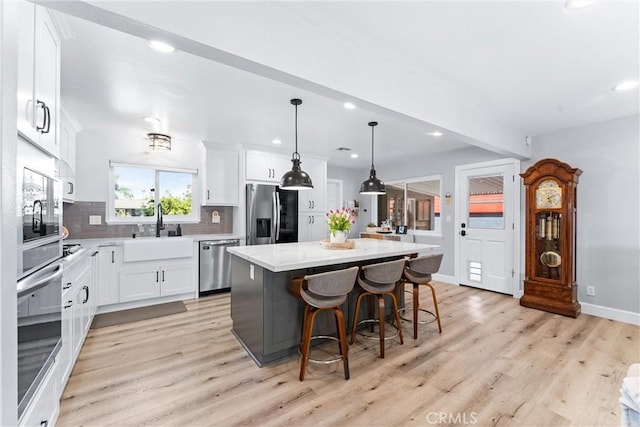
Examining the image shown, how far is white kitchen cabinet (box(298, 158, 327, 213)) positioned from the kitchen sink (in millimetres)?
2030

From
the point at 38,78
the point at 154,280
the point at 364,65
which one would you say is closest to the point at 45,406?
the point at 38,78

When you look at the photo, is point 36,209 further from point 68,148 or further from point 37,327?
point 68,148

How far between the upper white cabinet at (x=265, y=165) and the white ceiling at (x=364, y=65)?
1132 mm

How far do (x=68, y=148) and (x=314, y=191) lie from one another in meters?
3.60

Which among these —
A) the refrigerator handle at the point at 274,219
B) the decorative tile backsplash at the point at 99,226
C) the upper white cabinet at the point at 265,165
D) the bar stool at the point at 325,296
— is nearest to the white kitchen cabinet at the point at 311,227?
the refrigerator handle at the point at 274,219

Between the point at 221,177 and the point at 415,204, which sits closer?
the point at 221,177

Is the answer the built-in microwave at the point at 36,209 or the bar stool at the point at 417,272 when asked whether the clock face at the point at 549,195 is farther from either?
the built-in microwave at the point at 36,209

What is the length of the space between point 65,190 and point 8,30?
2876 mm

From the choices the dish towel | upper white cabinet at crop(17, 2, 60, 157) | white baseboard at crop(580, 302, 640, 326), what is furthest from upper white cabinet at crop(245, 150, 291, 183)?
white baseboard at crop(580, 302, 640, 326)

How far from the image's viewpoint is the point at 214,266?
4410 millimetres

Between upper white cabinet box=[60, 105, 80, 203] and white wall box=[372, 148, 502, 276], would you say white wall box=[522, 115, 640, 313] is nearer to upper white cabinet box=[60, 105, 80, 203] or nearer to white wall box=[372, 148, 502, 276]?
white wall box=[372, 148, 502, 276]

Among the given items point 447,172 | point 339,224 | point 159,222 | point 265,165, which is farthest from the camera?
point 447,172

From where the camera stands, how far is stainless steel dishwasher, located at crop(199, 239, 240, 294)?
432 cm

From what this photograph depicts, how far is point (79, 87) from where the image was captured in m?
2.63
